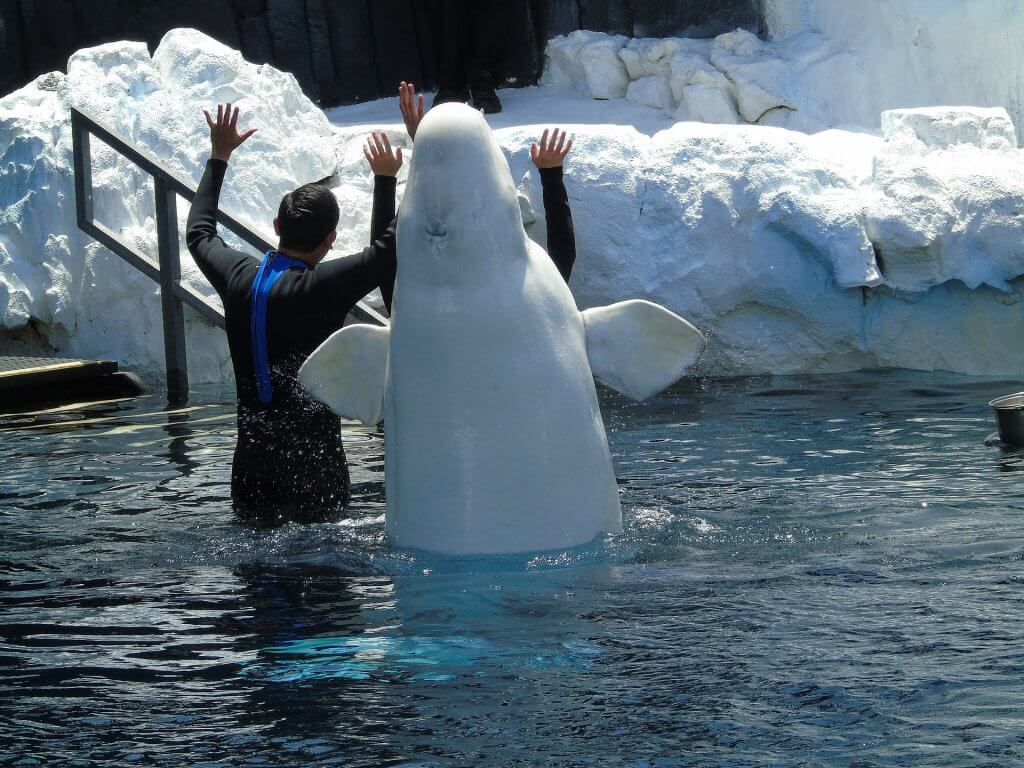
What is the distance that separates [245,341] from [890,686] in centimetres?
248

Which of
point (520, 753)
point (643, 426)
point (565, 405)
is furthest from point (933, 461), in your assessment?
point (520, 753)

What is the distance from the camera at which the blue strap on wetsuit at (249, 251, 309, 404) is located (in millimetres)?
4516

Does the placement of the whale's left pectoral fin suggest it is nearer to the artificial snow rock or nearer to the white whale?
the white whale

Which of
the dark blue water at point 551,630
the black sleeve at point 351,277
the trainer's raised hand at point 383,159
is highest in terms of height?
the trainer's raised hand at point 383,159

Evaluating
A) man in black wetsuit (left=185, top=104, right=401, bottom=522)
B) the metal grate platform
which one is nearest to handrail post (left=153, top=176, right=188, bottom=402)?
the metal grate platform

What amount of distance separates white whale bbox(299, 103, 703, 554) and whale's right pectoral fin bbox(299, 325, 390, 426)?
0.15 metres

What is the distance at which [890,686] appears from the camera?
2949 millimetres

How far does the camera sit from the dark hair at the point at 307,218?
14.9 ft

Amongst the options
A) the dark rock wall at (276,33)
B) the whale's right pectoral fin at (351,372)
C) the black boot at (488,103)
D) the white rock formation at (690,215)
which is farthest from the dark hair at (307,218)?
the dark rock wall at (276,33)

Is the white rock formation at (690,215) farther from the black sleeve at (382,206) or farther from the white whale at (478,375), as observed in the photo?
the white whale at (478,375)

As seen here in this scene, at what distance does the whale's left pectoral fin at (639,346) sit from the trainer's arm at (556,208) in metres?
0.31

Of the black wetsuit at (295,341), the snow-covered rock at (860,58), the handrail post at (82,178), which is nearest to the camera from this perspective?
the black wetsuit at (295,341)

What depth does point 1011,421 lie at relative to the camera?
236 inches

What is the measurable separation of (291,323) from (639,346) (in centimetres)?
116
